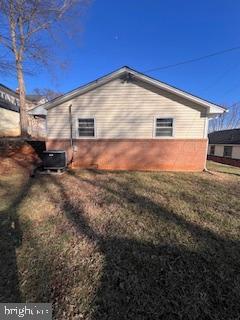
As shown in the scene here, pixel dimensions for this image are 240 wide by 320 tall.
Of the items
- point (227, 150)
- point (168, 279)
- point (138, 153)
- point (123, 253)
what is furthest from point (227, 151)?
point (168, 279)

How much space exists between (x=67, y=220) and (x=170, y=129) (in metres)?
6.76

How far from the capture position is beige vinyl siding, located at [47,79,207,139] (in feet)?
29.2

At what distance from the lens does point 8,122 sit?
65.5 feet

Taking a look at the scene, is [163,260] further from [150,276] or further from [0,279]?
[0,279]

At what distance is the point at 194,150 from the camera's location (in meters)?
9.10

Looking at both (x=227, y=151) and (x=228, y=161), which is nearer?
(x=228, y=161)

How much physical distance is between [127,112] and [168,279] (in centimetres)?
765

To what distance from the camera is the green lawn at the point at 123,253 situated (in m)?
2.12

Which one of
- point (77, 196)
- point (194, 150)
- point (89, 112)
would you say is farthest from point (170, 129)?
point (77, 196)

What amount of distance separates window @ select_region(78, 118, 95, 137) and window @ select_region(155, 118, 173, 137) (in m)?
3.13

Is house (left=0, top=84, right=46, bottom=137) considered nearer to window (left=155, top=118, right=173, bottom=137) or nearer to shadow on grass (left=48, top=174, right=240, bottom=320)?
window (left=155, top=118, right=173, bottom=137)

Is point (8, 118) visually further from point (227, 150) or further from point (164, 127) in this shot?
point (227, 150)

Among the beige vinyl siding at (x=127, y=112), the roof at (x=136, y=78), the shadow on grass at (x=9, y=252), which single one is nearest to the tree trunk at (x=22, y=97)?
the roof at (x=136, y=78)

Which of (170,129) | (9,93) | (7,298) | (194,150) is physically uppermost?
(9,93)
